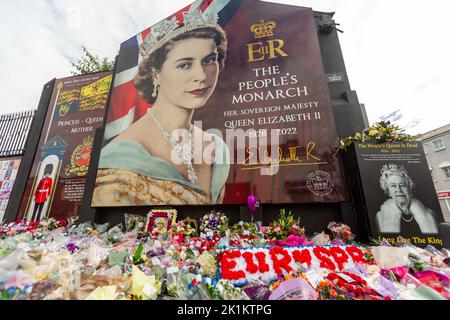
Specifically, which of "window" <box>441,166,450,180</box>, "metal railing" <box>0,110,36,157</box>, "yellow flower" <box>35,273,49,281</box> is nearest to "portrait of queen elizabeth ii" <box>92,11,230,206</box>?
"yellow flower" <box>35,273,49,281</box>

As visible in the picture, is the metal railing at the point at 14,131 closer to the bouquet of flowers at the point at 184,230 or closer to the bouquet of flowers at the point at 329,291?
the bouquet of flowers at the point at 184,230

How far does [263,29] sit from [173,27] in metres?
3.10

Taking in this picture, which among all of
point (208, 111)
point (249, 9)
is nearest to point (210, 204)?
point (208, 111)

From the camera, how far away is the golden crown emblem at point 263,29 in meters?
6.12

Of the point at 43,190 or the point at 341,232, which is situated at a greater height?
the point at 43,190

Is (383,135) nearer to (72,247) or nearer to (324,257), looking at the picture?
(324,257)

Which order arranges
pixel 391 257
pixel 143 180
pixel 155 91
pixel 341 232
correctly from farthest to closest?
pixel 155 91 < pixel 143 180 < pixel 341 232 < pixel 391 257

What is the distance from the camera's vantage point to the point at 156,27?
24.0 ft

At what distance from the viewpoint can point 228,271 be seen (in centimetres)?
276

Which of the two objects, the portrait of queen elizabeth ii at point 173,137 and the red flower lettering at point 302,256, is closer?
the red flower lettering at point 302,256

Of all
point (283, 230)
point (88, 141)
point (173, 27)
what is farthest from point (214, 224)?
point (173, 27)

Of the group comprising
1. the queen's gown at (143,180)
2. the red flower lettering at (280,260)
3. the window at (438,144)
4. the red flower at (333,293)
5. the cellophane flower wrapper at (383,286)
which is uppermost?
the window at (438,144)

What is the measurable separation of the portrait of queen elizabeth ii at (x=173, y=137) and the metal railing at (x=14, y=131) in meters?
7.94

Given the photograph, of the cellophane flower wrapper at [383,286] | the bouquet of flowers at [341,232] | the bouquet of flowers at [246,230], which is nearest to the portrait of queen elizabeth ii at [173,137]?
the bouquet of flowers at [246,230]
